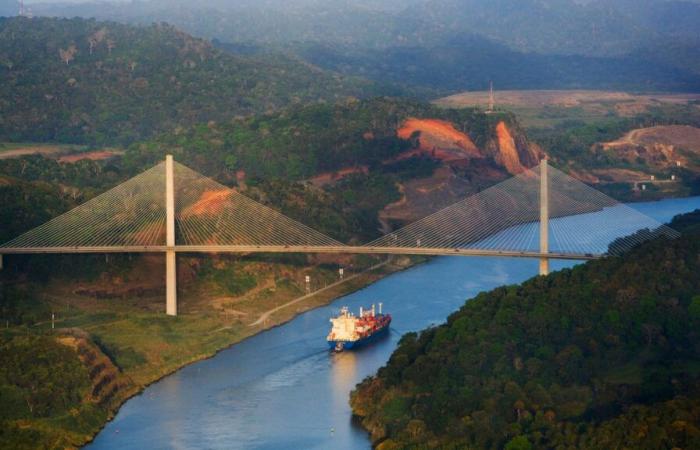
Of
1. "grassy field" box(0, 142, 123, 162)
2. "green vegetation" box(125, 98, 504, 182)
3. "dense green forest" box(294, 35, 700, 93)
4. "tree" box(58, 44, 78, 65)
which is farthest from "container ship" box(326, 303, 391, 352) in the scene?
"dense green forest" box(294, 35, 700, 93)

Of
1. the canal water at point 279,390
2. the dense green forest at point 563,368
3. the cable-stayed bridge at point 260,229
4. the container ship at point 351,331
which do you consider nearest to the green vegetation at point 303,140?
the cable-stayed bridge at point 260,229

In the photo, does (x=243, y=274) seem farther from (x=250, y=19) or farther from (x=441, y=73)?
(x=250, y=19)

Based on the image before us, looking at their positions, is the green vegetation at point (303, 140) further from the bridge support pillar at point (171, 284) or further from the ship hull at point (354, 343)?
the ship hull at point (354, 343)

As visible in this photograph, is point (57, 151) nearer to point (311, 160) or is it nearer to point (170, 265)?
point (311, 160)

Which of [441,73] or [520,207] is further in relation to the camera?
[441,73]

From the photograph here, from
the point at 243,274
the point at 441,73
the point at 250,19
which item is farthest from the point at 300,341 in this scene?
the point at 250,19

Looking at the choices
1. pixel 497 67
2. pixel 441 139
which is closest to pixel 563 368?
pixel 441 139
